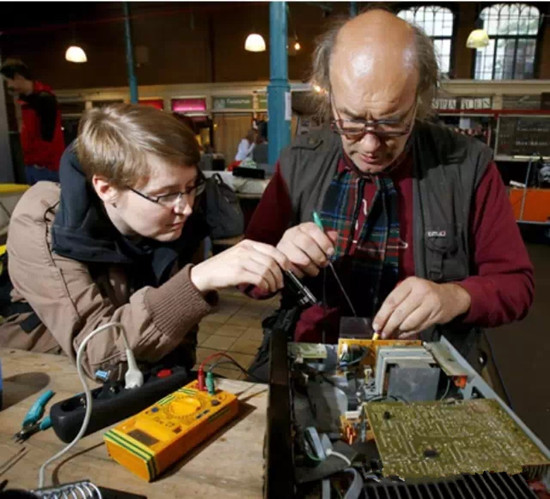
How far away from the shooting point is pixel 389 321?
967mm

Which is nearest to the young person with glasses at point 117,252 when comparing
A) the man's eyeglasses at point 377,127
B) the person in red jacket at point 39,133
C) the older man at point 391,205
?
the older man at point 391,205

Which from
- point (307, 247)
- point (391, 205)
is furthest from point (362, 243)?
point (307, 247)

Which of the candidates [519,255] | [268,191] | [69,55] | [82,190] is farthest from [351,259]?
[69,55]

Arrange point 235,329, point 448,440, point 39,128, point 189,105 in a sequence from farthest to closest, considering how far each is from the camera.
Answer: point 189,105 < point 39,128 < point 235,329 < point 448,440

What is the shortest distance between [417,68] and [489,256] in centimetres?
58

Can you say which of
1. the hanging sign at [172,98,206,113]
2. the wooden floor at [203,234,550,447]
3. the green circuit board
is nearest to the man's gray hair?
the green circuit board

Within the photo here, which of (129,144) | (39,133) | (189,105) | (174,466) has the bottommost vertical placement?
(174,466)

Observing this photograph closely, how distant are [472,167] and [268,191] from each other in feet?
2.10

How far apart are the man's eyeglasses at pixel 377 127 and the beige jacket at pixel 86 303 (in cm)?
57

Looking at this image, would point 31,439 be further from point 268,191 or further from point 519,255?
point 519,255

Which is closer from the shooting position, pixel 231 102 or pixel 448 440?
pixel 448 440

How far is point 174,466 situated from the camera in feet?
2.45

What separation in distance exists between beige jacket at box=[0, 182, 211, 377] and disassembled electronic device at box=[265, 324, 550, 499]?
257mm

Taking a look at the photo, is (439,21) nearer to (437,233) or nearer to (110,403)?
(437,233)
